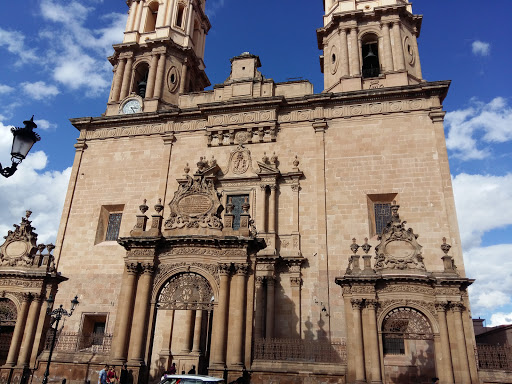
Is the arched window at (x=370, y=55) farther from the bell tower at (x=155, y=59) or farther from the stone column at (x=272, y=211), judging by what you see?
the bell tower at (x=155, y=59)

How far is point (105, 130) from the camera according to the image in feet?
80.7

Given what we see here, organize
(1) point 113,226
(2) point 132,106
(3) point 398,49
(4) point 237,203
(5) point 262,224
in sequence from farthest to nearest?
1. (2) point 132,106
2. (3) point 398,49
3. (1) point 113,226
4. (4) point 237,203
5. (5) point 262,224

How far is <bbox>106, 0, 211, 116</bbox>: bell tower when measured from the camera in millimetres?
25703

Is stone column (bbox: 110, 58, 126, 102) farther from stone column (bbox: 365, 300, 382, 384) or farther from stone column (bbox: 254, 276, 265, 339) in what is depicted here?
stone column (bbox: 365, 300, 382, 384)

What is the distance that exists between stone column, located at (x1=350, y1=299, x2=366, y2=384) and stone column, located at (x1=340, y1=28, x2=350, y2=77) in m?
13.8

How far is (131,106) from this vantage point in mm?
25328

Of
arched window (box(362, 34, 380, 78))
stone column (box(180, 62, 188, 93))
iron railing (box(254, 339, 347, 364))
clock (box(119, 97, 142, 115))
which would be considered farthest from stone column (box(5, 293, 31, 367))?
arched window (box(362, 34, 380, 78))

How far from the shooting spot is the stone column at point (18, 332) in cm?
1448

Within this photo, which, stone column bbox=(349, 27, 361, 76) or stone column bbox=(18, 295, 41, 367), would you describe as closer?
stone column bbox=(18, 295, 41, 367)

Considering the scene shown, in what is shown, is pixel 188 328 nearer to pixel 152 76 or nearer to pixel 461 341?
pixel 461 341

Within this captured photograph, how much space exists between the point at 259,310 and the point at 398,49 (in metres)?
15.7

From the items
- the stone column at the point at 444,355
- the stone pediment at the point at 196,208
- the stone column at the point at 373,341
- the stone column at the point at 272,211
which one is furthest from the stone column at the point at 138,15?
the stone column at the point at 444,355

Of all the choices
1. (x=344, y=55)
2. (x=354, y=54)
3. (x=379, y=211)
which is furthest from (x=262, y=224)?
(x=354, y=54)

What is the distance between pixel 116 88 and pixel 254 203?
1276cm
